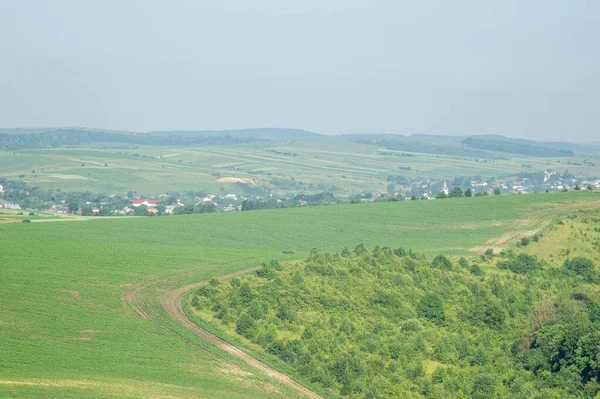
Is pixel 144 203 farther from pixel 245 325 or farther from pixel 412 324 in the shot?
pixel 245 325

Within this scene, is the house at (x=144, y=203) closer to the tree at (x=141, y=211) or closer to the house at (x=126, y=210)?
the house at (x=126, y=210)

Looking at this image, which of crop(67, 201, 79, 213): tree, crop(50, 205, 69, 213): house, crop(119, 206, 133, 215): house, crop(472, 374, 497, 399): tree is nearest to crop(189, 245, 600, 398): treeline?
crop(472, 374, 497, 399): tree

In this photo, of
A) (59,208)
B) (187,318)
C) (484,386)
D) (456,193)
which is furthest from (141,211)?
(484,386)

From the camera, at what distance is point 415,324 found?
2276 inches

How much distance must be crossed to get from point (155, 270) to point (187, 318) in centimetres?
1152

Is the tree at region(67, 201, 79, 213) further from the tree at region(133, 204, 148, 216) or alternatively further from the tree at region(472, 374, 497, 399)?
the tree at region(472, 374, 497, 399)

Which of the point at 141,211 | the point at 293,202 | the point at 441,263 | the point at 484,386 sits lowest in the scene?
the point at 141,211

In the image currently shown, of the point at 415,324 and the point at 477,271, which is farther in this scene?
the point at 477,271

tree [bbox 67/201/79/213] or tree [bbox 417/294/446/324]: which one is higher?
tree [bbox 417/294/446/324]

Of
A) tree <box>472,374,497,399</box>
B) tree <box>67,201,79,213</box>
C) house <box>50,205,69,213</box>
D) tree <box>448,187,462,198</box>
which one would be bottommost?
house <box>50,205,69,213</box>

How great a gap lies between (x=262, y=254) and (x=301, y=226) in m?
20.8

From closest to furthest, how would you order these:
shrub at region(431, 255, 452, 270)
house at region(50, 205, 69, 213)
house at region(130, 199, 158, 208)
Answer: shrub at region(431, 255, 452, 270) → house at region(50, 205, 69, 213) → house at region(130, 199, 158, 208)

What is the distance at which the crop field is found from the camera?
4372cm

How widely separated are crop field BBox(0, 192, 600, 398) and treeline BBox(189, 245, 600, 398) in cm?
412
